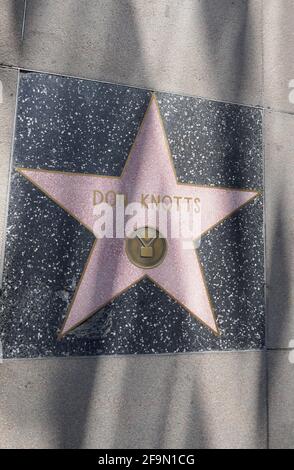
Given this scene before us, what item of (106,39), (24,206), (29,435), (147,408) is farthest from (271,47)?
(29,435)

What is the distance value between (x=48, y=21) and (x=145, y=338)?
172cm

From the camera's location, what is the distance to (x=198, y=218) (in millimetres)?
2062

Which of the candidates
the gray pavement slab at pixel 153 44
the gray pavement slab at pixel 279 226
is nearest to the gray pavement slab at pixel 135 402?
the gray pavement slab at pixel 279 226

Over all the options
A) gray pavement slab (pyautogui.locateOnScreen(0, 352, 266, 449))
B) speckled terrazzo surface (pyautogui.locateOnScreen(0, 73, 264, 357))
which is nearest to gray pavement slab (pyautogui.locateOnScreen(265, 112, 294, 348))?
speckled terrazzo surface (pyautogui.locateOnScreen(0, 73, 264, 357))

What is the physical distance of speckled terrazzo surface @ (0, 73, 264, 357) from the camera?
6.02 ft

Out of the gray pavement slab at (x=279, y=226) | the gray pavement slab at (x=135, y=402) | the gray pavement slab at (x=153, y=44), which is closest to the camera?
→ the gray pavement slab at (x=135, y=402)

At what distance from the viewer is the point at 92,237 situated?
75.9 inches

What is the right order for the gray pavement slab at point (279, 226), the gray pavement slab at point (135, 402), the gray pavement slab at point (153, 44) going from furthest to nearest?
the gray pavement slab at point (279, 226), the gray pavement slab at point (153, 44), the gray pavement slab at point (135, 402)

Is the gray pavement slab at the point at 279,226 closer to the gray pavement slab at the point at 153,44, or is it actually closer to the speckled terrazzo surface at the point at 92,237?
the speckled terrazzo surface at the point at 92,237

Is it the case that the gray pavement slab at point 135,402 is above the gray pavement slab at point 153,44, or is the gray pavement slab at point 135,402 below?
below

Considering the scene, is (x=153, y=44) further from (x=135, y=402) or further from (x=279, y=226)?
(x=135, y=402)

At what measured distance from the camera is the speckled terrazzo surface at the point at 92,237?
183 centimetres

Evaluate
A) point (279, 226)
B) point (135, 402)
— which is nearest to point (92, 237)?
point (135, 402)
